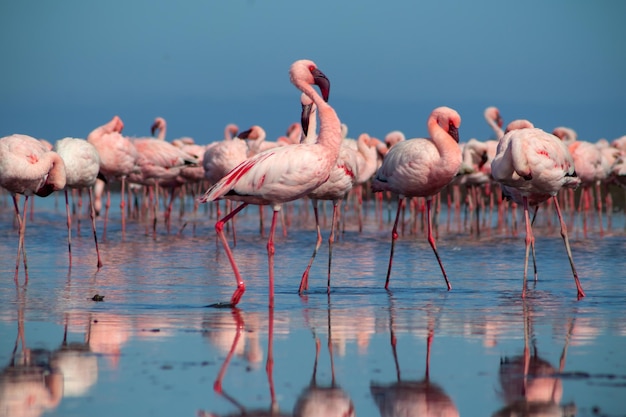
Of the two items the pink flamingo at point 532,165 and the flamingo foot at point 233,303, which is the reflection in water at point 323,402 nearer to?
the flamingo foot at point 233,303

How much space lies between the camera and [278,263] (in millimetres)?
11789

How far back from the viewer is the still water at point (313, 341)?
453 cm

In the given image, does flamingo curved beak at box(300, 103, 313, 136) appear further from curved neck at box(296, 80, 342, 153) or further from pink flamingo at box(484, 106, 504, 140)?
pink flamingo at box(484, 106, 504, 140)

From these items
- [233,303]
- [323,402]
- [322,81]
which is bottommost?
[323,402]

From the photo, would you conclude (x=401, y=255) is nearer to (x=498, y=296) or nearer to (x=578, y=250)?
(x=578, y=250)

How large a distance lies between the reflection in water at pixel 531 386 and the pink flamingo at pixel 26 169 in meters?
5.83

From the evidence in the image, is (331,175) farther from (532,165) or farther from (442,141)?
(532,165)

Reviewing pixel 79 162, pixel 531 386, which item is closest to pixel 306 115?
pixel 79 162

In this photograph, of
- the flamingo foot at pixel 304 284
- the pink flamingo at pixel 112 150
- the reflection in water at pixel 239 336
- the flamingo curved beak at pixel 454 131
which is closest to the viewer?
the reflection in water at pixel 239 336

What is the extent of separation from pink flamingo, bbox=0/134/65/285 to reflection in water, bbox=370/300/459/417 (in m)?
5.92

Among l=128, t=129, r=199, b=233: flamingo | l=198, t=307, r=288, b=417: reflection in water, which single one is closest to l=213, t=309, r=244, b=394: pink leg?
l=198, t=307, r=288, b=417: reflection in water

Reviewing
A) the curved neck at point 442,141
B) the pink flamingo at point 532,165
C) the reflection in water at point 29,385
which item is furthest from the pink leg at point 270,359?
the curved neck at point 442,141

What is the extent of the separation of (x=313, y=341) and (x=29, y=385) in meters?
1.83

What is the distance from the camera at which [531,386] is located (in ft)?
15.9
